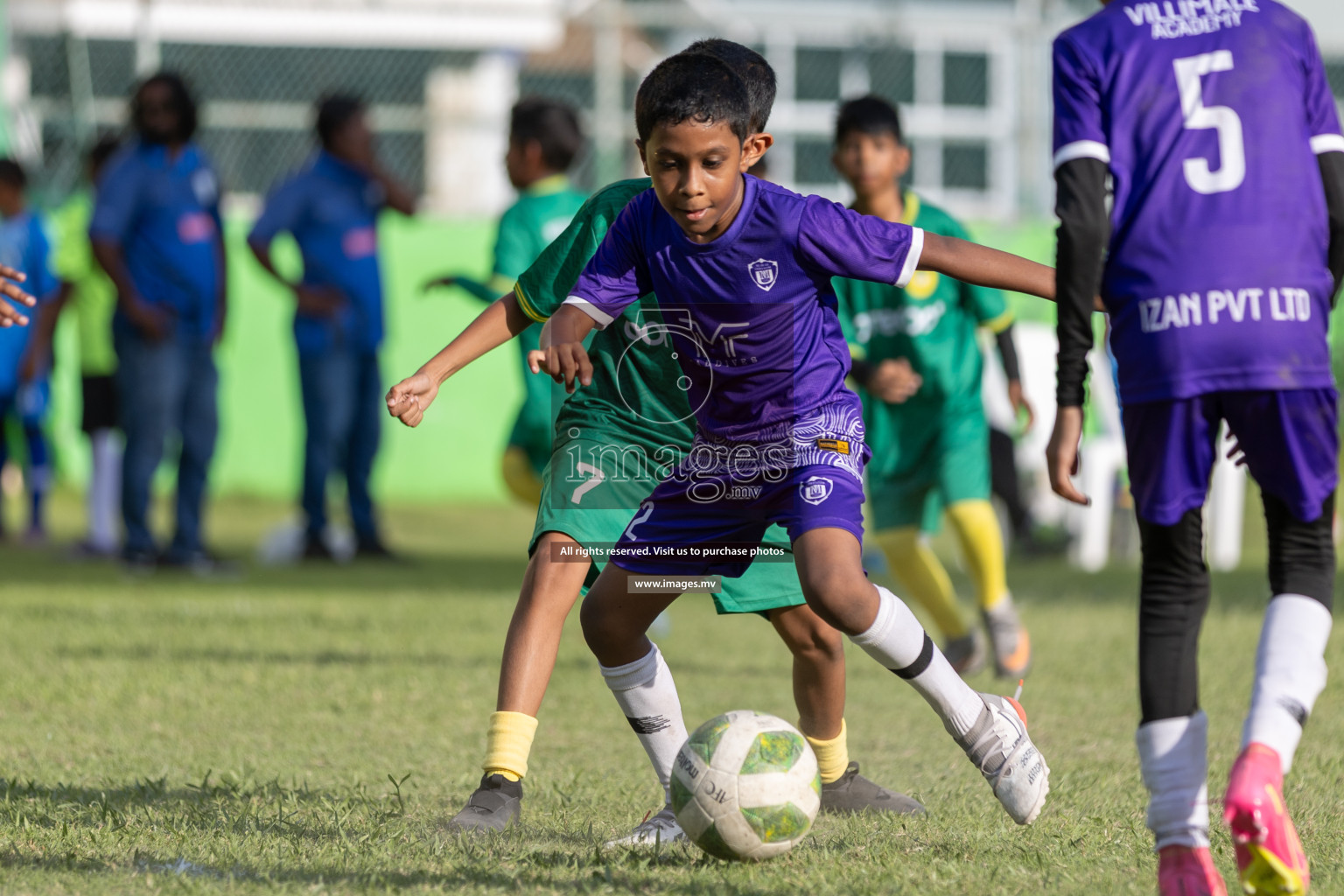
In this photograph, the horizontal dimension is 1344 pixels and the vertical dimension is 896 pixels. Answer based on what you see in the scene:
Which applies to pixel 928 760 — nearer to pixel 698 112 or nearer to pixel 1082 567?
pixel 698 112

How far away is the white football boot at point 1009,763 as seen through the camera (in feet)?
11.0

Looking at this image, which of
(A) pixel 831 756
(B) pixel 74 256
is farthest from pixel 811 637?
(B) pixel 74 256

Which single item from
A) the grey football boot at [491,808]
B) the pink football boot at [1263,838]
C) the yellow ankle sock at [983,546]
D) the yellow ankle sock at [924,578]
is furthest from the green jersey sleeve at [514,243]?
the pink football boot at [1263,838]

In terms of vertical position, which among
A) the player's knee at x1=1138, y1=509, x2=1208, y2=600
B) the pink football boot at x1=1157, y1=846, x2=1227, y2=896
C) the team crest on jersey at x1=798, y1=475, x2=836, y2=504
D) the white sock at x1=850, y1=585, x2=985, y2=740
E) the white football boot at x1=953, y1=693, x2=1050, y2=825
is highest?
the team crest on jersey at x1=798, y1=475, x2=836, y2=504

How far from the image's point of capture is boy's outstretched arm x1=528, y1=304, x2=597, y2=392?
319 centimetres

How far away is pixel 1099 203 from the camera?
281 centimetres

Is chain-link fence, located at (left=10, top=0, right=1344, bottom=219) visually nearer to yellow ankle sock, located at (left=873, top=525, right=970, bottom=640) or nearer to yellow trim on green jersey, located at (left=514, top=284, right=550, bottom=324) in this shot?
yellow ankle sock, located at (left=873, top=525, right=970, bottom=640)

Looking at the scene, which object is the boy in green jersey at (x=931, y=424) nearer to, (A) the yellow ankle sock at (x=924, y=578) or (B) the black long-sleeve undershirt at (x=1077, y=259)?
(A) the yellow ankle sock at (x=924, y=578)

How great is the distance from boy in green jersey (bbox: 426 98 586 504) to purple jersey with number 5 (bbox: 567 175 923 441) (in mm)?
2948

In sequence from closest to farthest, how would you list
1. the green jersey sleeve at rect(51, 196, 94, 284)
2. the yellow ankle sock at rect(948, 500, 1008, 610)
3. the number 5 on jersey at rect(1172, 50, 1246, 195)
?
the number 5 on jersey at rect(1172, 50, 1246, 195)
the yellow ankle sock at rect(948, 500, 1008, 610)
the green jersey sleeve at rect(51, 196, 94, 284)

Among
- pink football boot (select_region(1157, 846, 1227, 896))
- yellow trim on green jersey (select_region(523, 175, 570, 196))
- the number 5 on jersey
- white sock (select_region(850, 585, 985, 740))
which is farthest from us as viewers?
yellow trim on green jersey (select_region(523, 175, 570, 196))

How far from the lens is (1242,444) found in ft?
9.44

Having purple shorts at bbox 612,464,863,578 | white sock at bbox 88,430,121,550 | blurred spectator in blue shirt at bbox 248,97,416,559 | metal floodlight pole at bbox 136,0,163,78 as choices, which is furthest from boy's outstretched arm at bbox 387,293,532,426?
metal floodlight pole at bbox 136,0,163,78

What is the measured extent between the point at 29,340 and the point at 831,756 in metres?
8.47
